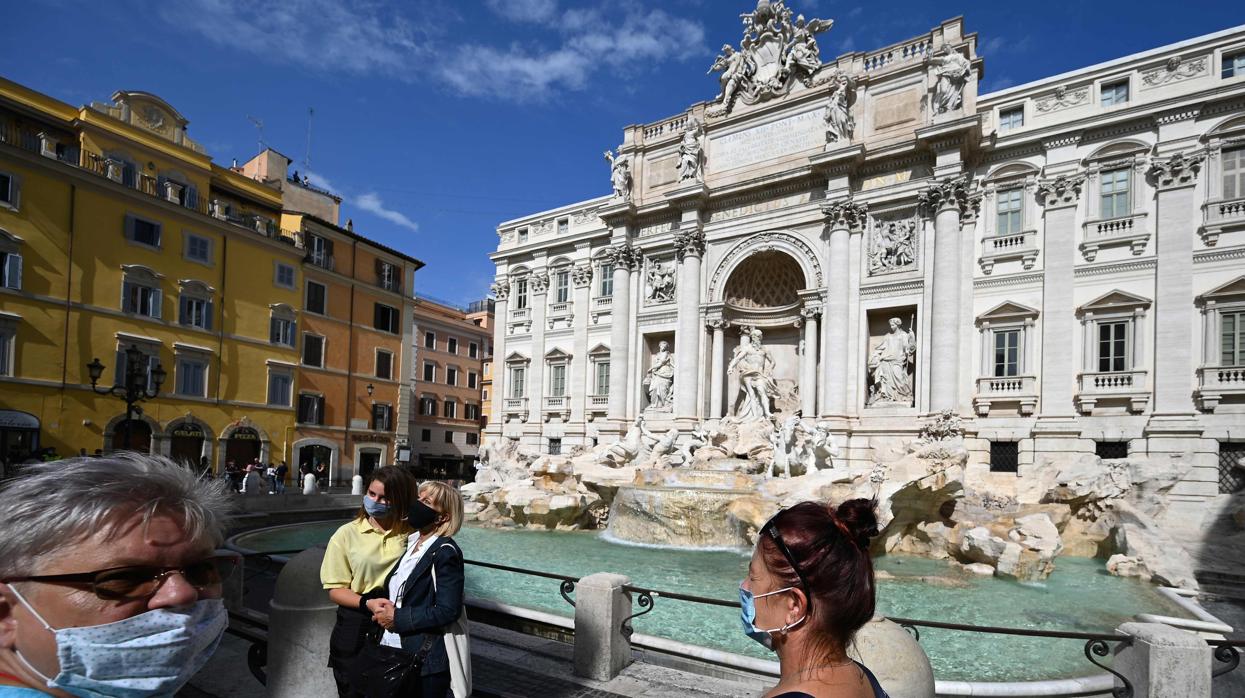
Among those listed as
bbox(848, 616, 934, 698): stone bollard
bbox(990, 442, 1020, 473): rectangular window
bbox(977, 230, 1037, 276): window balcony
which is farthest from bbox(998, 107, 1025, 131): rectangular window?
bbox(848, 616, 934, 698): stone bollard

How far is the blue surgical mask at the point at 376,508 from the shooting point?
3.75 m

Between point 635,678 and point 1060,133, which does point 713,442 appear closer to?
point 1060,133

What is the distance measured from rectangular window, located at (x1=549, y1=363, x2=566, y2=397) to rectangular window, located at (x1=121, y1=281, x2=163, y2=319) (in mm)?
15783

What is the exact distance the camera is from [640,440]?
70.5 ft

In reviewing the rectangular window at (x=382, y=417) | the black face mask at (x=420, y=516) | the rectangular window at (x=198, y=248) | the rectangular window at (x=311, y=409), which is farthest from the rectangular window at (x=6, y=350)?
the black face mask at (x=420, y=516)

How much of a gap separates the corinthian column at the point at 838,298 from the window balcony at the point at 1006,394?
3.91 metres

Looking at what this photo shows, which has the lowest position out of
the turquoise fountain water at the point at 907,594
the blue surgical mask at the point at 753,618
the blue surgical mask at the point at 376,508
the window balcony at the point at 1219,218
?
the turquoise fountain water at the point at 907,594

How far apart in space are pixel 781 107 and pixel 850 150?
4.19m

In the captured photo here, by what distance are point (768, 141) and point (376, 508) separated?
79.3 feet

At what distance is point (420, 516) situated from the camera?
3.43m

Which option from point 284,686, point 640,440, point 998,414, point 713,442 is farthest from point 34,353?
point 998,414

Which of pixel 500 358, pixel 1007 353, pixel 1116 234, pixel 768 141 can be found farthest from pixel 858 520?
pixel 500 358

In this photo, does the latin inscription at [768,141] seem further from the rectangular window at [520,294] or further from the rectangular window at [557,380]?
the rectangular window at [520,294]

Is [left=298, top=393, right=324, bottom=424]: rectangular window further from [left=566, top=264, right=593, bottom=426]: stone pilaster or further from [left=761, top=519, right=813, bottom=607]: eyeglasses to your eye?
[left=761, top=519, right=813, bottom=607]: eyeglasses
